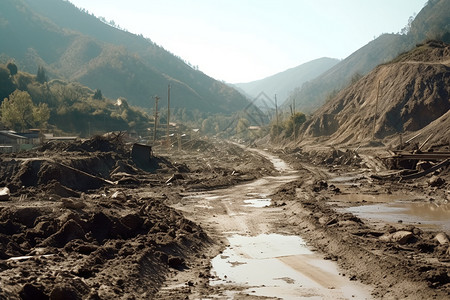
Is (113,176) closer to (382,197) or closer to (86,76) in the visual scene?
(382,197)

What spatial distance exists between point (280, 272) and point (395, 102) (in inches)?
2133

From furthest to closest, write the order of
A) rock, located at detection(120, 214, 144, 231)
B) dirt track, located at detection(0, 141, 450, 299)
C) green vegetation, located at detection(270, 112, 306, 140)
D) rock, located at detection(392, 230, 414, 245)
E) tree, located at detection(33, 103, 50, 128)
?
green vegetation, located at detection(270, 112, 306, 140) → tree, located at detection(33, 103, 50, 128) → rock, located at detection(120, 214, 144, 231) → rock, located at detection(392, 230, 414, 245) → dirt track, located at detection(0, 141, 450, 299)

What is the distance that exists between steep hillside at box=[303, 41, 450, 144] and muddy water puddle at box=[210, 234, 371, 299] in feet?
147

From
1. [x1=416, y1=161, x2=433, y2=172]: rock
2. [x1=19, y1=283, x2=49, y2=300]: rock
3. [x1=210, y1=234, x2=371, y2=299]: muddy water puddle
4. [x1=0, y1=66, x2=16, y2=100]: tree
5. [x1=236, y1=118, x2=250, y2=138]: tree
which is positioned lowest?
[x1=236, y1=118, x2=250, y2=138]: tree

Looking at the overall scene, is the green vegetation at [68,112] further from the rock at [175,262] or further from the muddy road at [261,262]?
the rock at [175,262]

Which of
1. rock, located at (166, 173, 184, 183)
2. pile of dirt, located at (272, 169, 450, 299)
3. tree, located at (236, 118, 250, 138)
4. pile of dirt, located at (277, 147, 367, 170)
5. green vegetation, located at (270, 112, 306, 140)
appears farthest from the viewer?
tree, located at (236, 118, 250, 138)

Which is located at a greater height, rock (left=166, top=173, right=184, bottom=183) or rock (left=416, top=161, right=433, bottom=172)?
rock (left=416, top=161, right=433, bottom=172)

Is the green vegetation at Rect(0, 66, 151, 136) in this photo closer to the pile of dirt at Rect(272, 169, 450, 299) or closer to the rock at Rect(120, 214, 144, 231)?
the pile of dirt at Rect(272, 169, 450, 299)

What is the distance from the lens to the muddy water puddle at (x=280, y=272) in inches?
423

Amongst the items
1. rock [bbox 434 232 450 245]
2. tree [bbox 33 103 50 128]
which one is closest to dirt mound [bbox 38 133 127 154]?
rock [bbox 434 232 450 245]

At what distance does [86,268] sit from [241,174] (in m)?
28.6

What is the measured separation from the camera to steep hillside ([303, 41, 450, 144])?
59344 mm

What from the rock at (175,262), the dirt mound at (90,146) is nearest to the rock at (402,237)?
the rock at (175,262)

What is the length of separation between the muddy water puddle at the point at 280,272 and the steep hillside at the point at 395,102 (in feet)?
147
